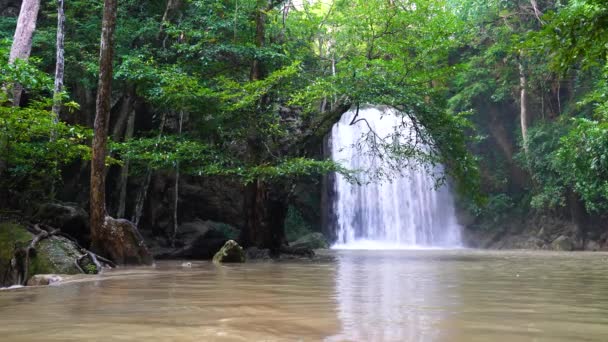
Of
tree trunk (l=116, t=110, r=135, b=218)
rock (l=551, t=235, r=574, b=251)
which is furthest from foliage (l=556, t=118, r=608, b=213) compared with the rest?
tree trunk (l=116, t=110, r=135, b=218)

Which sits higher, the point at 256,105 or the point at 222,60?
the point at 222,60

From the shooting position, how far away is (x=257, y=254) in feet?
42.1

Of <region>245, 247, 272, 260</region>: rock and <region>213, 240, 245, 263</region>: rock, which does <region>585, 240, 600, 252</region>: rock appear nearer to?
<region>245, 247, 272, 260</region>: rock

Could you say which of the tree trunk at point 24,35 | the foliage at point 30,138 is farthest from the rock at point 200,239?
the tree trunk at point 24,35

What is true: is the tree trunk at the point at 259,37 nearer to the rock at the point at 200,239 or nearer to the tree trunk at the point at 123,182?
the tree trunk at the point at 123,182

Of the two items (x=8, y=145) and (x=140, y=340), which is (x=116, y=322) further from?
(x=8, y=145)

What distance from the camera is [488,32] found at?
24453mm

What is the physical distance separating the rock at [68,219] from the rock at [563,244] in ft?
61.0

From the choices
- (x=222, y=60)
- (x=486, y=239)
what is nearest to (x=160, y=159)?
(x=222, y=60)

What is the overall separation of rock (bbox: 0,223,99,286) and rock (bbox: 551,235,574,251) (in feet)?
64.1

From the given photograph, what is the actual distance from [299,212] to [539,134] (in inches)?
455

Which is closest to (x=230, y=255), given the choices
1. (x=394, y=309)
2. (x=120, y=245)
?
(x=120, y=245)

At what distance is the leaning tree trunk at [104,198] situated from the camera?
9.45 meters

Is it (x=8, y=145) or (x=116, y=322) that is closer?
(x=116, y=322)
